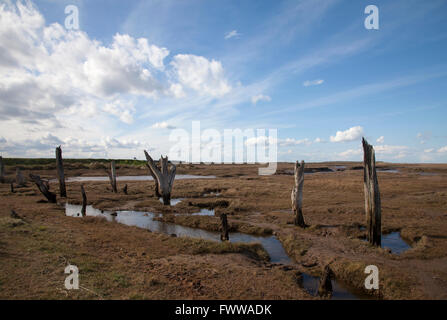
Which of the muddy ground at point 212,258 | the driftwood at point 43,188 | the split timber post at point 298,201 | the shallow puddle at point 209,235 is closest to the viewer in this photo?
the muddy ground at point 212,258

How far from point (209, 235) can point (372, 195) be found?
832cm

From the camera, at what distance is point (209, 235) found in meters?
13.8

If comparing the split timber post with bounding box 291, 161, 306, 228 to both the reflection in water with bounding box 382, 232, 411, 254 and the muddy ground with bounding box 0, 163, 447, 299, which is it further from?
the reflection in water with bounding box 382, 232, 411, 254

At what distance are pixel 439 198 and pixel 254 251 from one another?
1917cm

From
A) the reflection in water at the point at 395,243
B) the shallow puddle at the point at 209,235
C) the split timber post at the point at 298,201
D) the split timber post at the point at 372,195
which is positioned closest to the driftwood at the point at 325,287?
the shallow puddle at the point at 209,235

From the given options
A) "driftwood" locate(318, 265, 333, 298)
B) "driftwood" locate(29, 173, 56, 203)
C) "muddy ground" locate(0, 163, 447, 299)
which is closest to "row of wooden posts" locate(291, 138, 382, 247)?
"muddy ground" locate(0, 163, 447, 299)

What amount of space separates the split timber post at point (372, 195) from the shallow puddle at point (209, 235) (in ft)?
12.9

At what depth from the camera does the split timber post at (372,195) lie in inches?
420

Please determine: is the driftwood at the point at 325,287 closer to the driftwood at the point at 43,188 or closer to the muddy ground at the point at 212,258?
the muddy ground at the point at 212,258

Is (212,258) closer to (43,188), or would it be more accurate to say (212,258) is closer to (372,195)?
(372,195)
